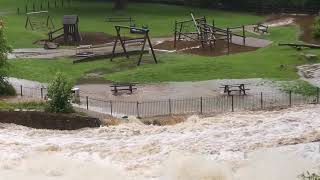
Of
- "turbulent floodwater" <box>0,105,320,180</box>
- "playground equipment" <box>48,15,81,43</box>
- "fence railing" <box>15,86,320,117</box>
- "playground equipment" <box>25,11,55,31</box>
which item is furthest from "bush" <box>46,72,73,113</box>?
"playground equipment" <box>25,11,55,31</box>

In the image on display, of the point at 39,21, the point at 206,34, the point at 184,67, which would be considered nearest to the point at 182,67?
the point at 184,67

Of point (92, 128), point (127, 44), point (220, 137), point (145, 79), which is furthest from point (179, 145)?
point (127, 44)

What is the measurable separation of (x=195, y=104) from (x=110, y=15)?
44413mm

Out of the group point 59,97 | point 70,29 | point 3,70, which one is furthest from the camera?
point 70,29

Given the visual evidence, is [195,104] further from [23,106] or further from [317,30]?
[317,30]

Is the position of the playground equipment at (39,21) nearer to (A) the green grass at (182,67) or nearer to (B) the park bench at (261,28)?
(A) the green grass at (182,67)

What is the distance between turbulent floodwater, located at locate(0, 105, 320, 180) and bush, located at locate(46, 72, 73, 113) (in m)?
1.84

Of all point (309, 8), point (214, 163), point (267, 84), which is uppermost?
point (309, 8)

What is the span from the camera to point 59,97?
34.1 m

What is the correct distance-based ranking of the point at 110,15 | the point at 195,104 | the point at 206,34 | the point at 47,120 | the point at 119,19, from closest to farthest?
the point at 47,120, the point at 195,104, the point at 206,34, the point at 119,19, the point at 110,15

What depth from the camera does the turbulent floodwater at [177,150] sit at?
25.9 metres

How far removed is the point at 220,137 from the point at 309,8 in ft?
168

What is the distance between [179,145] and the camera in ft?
95.3

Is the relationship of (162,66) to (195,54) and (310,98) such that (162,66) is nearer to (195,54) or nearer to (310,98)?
(195,54)
